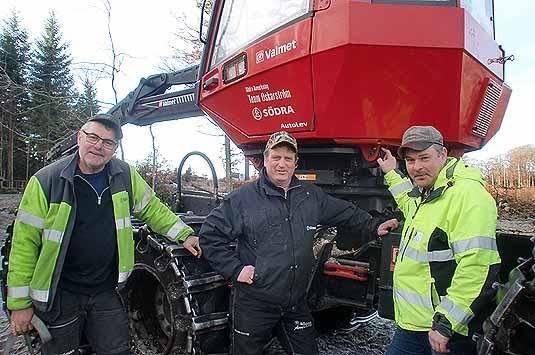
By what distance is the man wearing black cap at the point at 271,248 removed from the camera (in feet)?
9.95

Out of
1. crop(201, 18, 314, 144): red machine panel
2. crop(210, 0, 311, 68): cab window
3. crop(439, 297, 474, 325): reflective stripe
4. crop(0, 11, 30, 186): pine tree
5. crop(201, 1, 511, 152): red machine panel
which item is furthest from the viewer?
crop(0, 11, 30, 186): pine tree

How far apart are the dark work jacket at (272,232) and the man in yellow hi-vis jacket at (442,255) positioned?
0.65 meters

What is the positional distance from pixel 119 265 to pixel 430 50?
96.2 inches

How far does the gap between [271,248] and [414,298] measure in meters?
0.95

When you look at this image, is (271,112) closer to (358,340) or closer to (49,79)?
(358,340)

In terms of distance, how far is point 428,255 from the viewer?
2393 millimetres

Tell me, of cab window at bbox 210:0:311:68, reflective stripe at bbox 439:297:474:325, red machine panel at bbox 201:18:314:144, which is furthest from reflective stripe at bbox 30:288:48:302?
reflective stripe at bbox 439:297:474:325

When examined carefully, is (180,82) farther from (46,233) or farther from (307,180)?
(46,233)

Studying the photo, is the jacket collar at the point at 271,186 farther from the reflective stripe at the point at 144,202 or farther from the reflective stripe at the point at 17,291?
the reflective stripe at the point at 17,291

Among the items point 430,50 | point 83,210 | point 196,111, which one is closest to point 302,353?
point 83,210

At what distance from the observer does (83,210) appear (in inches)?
123

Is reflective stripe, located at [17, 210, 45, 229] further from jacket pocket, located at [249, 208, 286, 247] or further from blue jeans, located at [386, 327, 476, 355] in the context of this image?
blue jeans, located at [386, 327, 476, 355]

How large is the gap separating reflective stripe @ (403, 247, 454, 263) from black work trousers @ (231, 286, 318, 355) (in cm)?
99

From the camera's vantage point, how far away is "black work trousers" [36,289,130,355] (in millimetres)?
3072
